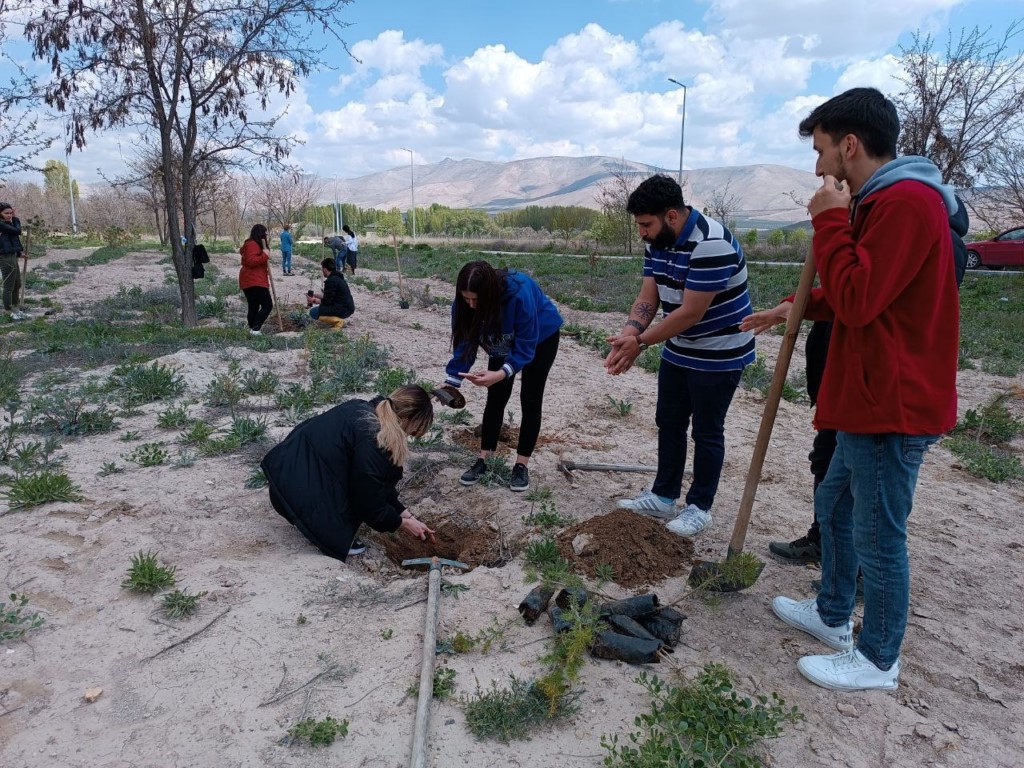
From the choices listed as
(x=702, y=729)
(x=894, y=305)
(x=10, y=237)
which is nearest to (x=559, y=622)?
(x=702, y=729)

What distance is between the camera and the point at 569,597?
3010 millimetres

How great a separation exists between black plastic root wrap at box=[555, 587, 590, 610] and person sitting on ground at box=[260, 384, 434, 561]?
1034mm

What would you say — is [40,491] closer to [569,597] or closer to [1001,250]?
[569,597]

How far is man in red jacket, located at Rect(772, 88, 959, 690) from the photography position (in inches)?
79.3

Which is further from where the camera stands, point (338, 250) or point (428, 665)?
point (338, 250)

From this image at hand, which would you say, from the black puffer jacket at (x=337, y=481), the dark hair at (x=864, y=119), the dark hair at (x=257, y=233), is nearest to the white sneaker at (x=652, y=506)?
the black puffer jacket at (x=337, y=481)

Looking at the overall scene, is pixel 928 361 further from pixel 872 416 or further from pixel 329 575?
pixel 329 575

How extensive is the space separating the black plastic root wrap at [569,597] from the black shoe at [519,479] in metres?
1.34

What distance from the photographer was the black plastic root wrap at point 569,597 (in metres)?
2.97

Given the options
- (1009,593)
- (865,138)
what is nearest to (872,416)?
(865,138)

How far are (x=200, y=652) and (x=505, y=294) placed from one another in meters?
2.35

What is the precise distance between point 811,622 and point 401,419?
7.02 feet

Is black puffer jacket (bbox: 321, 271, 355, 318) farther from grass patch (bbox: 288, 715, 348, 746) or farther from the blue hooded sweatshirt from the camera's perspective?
grass patch (bbox: 288, 715, 348, 746)

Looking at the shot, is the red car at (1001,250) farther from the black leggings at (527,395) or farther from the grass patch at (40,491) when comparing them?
the grass patch at (40,491)
